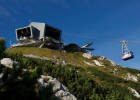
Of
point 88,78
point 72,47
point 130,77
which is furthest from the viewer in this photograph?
point 72,47

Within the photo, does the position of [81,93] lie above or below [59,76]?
below

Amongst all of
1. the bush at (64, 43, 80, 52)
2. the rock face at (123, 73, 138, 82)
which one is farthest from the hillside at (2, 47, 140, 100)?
the bush at (64, 43, 80, 52)

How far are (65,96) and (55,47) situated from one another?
4886 cm

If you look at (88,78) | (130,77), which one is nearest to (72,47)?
(130,77)

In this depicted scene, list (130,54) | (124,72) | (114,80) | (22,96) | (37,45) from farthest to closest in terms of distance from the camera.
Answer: (37,45) < (124,72) < (114,80) < (130,54) < (22,96)

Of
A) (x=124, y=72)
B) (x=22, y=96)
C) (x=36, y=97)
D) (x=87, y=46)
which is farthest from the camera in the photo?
(x=87, y=46)

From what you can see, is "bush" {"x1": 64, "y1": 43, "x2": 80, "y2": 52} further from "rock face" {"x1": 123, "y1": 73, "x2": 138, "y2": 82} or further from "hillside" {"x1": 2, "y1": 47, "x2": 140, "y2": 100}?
"rock face" {"x1": 123, "y1": 73, "x2": 138, "y2": 82}

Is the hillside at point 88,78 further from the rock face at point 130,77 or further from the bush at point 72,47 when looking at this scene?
the bush at point 72,47

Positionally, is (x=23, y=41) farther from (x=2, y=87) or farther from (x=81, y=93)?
(x=2, y=87)

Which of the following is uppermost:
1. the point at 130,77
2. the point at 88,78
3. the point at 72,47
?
the point at 72,47

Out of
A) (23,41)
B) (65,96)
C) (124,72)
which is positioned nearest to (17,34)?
(23,41)

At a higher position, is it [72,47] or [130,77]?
[72,47]

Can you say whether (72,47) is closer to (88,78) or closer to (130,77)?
(130,77)

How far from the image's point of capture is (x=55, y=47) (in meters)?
61.8
